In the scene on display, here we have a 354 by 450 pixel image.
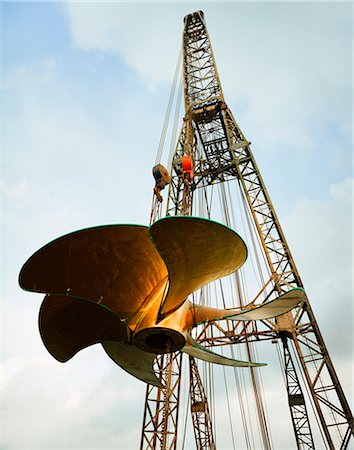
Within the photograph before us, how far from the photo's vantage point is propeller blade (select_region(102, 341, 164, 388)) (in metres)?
12.2

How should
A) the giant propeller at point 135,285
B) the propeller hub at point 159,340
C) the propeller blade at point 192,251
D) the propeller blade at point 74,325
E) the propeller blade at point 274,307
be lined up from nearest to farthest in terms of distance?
1. the propeller blade at point 192,251
2. the giant propeller at point 135,285
3. the propeller blade at point 274,307
4. the propeller hub at point 159,340
5. the propeller blade at point 74,325

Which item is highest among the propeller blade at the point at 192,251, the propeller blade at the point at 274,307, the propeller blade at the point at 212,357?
the propeller blade at the point at 192,251

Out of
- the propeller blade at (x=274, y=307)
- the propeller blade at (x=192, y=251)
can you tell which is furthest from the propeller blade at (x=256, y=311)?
the propeller blade at (x=192, y=251)

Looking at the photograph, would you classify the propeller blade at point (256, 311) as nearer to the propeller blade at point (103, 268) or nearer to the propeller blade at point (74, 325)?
the propeller blade at point (103, 268)

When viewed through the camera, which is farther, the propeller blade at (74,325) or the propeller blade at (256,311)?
the propeller blade at (74,325)

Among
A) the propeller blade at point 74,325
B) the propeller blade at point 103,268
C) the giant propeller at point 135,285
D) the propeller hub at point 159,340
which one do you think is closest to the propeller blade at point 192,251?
the giant propeller at point 135,285

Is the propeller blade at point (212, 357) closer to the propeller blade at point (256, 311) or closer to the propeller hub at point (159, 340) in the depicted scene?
the propeller hub at point (159, 340)

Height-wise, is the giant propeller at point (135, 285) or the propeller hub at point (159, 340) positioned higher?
the giant propeller at point (135, 285)

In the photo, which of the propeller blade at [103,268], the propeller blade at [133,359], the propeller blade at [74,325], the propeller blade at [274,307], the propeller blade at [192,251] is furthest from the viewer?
the propeller blade at [133,359]

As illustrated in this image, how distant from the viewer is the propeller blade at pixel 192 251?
896 centimetres

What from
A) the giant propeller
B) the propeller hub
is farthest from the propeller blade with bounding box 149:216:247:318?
the propeller hub

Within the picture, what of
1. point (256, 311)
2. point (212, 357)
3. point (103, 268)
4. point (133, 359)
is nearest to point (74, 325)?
point (133, 359)

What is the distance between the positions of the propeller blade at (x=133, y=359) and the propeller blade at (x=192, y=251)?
2595 mm

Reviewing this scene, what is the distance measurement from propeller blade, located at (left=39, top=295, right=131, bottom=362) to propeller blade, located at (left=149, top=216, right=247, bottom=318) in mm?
1723
